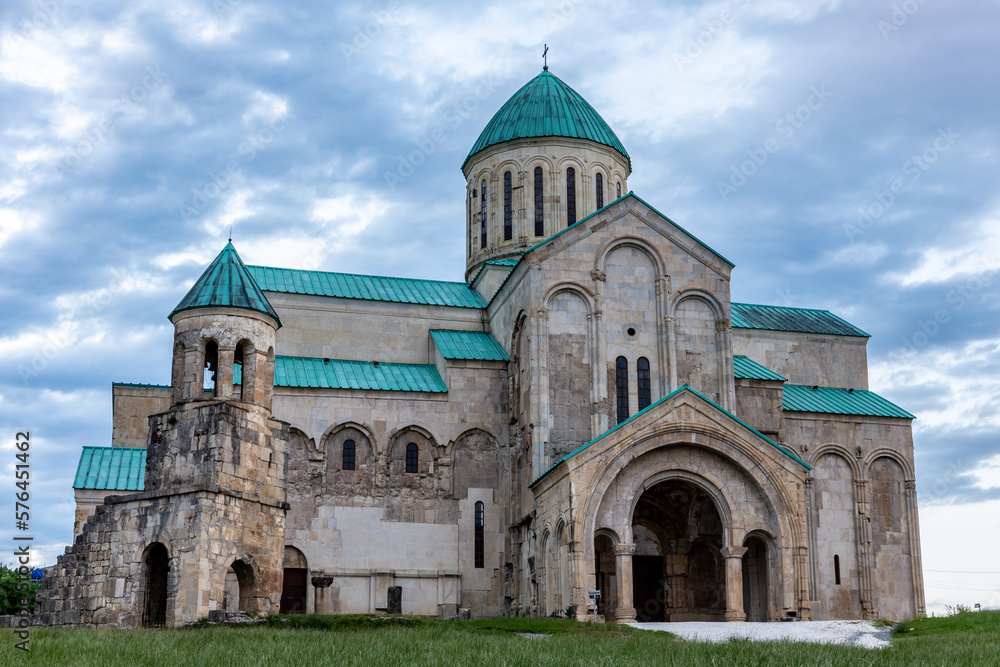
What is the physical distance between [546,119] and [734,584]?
699 inches

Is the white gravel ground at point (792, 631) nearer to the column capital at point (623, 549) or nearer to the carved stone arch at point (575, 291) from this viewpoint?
the column capital at point (623, 549)

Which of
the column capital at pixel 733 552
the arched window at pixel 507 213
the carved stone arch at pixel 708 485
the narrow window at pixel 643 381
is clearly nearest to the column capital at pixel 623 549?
the carved stone arch at pixel 708 485

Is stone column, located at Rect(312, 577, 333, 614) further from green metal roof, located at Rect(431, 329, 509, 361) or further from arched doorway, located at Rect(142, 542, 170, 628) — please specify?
green metal roof, located at Rect(431, 329, 509, 361)

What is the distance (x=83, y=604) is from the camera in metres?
23.2

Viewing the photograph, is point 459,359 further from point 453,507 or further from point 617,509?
point 617,509

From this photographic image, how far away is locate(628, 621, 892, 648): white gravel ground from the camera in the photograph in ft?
67.3

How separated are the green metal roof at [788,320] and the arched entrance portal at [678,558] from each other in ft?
31.1

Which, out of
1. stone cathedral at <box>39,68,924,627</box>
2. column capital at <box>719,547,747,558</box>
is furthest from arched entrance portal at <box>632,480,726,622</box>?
Answer: column capital at <box>719,547,747,558</box>

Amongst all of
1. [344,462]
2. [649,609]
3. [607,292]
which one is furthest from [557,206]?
[649,609]

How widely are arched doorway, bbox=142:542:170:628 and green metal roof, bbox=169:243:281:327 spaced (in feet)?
18.5

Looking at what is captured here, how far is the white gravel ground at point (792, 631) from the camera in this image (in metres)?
20.5

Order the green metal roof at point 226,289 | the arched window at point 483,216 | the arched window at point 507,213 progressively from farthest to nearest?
the arched window at point 483,216, the arched window at point 507,213, the green metal roof at point 226,289

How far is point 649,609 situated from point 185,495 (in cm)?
1338

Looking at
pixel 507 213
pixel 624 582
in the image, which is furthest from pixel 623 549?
pixel 507 213
